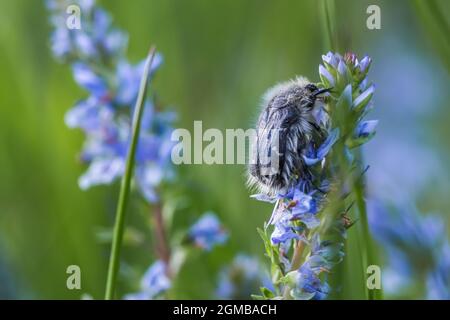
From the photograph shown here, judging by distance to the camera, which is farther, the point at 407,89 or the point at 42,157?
the point at 407,89

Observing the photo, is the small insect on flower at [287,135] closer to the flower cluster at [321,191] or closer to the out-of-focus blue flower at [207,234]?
the flower cluster at [321,191]

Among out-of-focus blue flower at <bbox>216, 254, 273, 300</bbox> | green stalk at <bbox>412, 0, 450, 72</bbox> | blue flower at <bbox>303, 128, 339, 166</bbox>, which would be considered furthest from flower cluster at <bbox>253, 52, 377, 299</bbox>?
out-of-focus blue flower at <bbox>216, 254, 273, 300</bbox>

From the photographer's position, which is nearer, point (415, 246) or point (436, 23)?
point (436, 23)

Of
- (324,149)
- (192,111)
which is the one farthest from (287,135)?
(192,111)

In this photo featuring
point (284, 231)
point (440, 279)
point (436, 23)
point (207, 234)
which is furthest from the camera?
point (207, 234)

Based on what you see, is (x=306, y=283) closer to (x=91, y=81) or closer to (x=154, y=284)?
(x=154, y=284)

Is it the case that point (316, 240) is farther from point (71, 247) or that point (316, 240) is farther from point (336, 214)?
point (71, 247)

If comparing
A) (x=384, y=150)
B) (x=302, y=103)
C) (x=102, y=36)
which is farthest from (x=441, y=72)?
(x=302, y=103)
